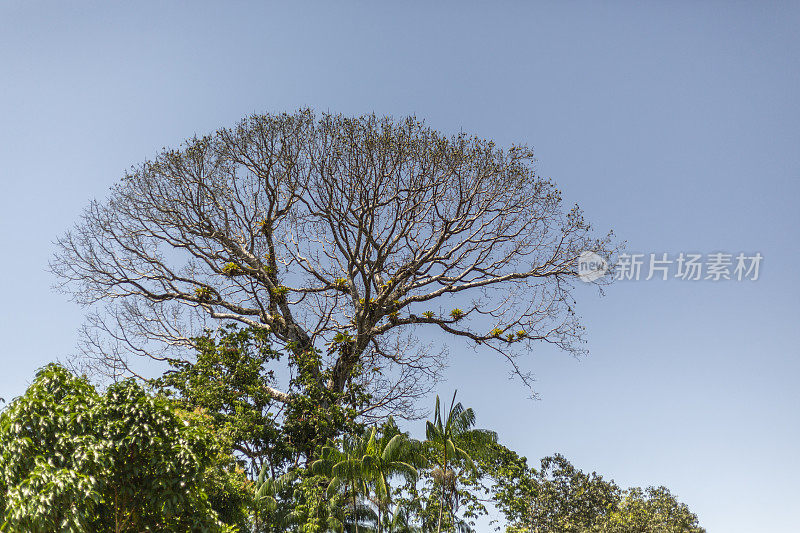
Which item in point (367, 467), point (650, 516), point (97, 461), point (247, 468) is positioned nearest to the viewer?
point (97, 461)

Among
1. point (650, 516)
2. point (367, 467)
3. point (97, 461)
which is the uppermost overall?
point (650, 516)

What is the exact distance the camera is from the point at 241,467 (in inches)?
496

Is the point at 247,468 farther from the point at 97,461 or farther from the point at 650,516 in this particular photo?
the point at 650,516

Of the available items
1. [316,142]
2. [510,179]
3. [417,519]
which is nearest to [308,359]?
[417,519]

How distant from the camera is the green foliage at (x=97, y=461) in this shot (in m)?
6.57

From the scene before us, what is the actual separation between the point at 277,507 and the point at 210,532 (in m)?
5.03

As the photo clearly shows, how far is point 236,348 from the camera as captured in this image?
49.5 feet

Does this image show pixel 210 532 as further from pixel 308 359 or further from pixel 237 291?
pixel 237 291

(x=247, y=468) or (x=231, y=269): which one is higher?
(x=231, y=269)

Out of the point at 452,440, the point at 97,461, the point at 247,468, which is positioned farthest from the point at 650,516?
the point at 97,461

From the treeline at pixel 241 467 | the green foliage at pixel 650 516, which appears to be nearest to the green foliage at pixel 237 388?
the treeline at pixel 241 467

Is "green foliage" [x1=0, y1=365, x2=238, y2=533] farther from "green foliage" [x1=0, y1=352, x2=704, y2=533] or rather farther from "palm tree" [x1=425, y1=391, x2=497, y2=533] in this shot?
"palm tree" [x1=425, y1=391, x2=497, y2=533]

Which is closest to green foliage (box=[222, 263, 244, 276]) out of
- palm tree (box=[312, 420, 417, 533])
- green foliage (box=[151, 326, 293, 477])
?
green foliage (box=[151, 326, 293, 477])

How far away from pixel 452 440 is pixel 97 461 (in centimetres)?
754
